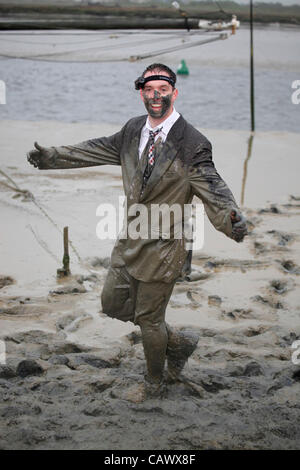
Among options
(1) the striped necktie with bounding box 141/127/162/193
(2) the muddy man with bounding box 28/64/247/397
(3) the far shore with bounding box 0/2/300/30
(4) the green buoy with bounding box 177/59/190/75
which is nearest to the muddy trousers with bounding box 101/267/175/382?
(2) the muddy man with bounding box 28/64/247/397

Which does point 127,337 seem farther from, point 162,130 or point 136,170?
point 162,130

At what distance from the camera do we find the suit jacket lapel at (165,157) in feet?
13.4

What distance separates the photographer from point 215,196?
13.2 ft

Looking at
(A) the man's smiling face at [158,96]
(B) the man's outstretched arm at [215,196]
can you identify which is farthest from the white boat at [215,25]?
(B) the man's outstretched arm at [215,196]

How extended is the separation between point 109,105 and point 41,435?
16.4 metres

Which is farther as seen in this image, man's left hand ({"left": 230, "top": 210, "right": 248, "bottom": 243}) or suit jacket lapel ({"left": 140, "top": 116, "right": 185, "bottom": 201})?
suit jacket lapel ({"left": 140, "top": 116, "right": 185, "bottom": 201})

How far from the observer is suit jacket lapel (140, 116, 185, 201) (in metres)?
4.09

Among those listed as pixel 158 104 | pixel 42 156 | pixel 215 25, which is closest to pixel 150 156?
pixel 158 104

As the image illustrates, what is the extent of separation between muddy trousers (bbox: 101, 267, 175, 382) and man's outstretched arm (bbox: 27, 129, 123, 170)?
2.26ft
